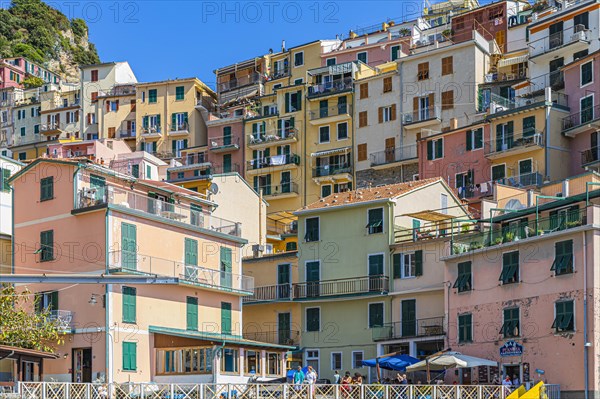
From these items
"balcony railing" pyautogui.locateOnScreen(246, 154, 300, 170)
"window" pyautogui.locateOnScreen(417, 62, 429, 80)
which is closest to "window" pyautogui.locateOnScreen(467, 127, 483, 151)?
"window" pyautogui.locateOnScreen(417, 62, 429, 80)

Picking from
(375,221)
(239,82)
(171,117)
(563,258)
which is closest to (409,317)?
(375,221)

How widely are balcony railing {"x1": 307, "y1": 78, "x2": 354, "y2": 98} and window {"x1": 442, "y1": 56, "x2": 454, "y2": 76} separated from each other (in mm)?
9477

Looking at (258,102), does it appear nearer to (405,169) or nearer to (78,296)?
(405,169)

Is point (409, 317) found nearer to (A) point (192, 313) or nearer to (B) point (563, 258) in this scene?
(A) point (192, 313)

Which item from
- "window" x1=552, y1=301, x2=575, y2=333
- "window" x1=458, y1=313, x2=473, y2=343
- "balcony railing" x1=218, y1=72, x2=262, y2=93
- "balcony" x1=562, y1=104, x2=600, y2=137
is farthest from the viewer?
"balcony railing" x1=218, y1=72, x2=262, y2=93

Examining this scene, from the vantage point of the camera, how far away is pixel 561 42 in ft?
261

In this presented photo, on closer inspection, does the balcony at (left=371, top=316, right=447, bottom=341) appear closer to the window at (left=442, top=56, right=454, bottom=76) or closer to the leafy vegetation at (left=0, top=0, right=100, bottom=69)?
the window at (left=442, top=56, right=454, bottom=76)

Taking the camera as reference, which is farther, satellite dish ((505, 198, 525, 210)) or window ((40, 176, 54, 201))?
satellite dish ((505, 198, 525, 210))

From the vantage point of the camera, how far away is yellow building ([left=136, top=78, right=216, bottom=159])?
10500 centimetres

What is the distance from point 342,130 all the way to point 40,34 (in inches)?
3528

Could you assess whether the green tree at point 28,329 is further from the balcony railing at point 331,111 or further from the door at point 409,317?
the balcony railing at point 331,111

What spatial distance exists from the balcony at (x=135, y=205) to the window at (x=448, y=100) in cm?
3137

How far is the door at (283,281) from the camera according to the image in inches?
2497

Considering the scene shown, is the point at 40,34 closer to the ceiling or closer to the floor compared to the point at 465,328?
closer to the ceiling
